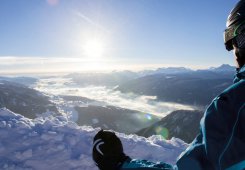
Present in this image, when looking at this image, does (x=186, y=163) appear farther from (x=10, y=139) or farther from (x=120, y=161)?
(x=10, y=139)

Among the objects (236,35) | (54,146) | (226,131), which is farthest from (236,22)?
(54,146)

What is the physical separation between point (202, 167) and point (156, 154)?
1078 centimetres

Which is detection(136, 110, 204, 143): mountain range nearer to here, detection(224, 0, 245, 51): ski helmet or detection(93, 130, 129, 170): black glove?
detection(93, 130, 129, 170): black glove

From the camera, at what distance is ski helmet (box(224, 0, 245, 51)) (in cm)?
206

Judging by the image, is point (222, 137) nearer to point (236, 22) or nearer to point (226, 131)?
point (226, 131)

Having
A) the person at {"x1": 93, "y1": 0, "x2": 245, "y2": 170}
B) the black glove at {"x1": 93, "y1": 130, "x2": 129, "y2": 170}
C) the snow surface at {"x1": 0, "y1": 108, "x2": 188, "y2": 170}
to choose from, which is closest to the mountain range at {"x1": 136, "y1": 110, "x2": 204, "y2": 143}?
the snow surface at {"x1": 0, "y1": 108, "x2": 188, "y2": 170}

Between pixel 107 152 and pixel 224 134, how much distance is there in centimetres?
130

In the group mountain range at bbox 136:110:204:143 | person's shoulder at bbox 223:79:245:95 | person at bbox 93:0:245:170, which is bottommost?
mountain range at bbox 136:110:204:143

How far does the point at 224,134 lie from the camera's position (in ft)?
5.52

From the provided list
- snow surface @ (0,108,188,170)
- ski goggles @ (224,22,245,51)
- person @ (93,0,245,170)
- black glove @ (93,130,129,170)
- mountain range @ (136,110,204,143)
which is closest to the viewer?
person @ (93,0,245,170)

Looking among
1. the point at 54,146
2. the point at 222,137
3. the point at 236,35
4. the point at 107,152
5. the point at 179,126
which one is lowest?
the point at 179,126

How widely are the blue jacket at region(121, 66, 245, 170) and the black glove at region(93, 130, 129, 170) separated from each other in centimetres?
98

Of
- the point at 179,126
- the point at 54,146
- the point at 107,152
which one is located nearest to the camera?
the point at 107,152

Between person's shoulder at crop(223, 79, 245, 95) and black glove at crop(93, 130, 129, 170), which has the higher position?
person's shoulder at crop(223, 79, 245, 95)
